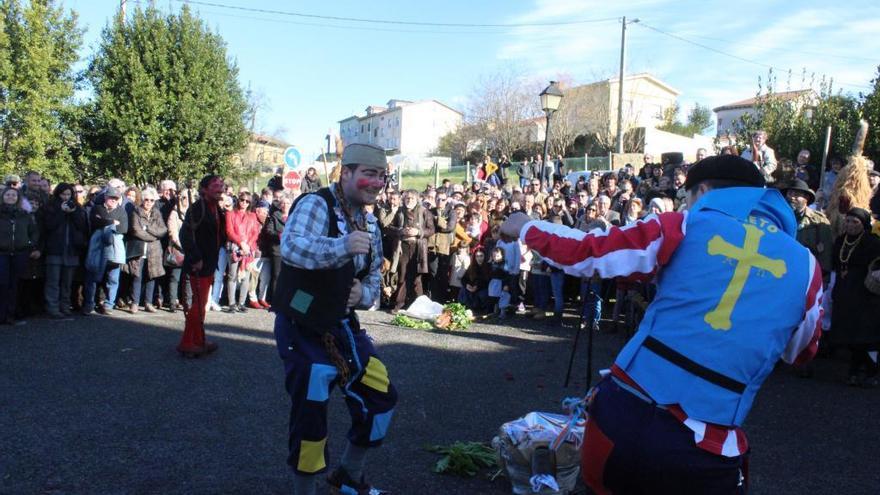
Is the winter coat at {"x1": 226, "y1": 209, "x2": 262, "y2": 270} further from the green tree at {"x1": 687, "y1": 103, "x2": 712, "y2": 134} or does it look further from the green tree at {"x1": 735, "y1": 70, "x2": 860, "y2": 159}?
the green tree at {"x1": 687, "y1": 103, "x2": 712, "y2": 134}

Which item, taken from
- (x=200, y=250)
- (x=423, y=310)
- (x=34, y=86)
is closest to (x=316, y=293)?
(x=200, y=250)

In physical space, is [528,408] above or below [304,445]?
below

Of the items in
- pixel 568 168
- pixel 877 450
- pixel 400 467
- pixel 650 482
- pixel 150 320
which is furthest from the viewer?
pixel 568 168

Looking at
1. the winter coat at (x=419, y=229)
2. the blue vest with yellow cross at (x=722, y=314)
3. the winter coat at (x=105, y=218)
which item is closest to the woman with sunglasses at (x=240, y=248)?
the winter coat at (x=105, y=218)

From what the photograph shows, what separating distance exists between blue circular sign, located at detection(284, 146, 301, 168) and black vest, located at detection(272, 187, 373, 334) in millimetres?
11302

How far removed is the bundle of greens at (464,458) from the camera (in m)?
4.77

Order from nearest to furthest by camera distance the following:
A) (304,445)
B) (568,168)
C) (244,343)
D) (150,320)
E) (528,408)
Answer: (304,445) → (528,408) → (244,343) → (150,320) → (568,168)

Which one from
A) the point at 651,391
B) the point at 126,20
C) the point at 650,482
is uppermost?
the point at 126,20

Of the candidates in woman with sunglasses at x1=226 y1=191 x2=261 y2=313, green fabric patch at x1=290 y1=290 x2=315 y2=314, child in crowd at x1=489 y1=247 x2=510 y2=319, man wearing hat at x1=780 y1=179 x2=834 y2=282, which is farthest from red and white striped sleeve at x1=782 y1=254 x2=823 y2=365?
woman with sunglasses at x1=226 y1=191 x2=261 y2=313

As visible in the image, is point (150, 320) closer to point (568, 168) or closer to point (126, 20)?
point (126, 20)

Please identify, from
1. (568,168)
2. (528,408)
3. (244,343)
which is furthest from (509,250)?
(568,168)

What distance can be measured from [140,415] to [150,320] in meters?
4.99

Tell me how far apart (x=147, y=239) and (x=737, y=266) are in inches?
407

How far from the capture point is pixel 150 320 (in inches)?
412
